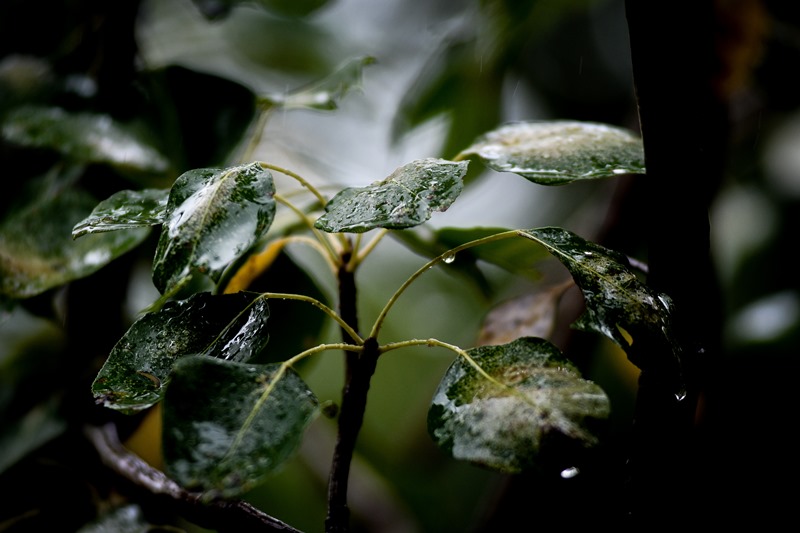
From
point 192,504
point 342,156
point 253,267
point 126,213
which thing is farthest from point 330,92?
point 342,156

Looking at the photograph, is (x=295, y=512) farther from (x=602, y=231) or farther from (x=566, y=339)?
(x=602, y=231)

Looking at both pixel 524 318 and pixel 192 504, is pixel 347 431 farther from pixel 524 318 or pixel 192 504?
pixel 524 318

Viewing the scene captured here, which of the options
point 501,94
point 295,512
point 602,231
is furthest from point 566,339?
point 295,512

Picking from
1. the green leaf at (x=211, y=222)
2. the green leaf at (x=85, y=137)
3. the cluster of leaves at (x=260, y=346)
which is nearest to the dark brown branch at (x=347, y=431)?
the cluster of leaves at (x=260, y=346)

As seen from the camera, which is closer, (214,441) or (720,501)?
(214,441)

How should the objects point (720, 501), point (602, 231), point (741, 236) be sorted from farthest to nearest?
point (741, 236) < point (602, 231) < point (720, 501)

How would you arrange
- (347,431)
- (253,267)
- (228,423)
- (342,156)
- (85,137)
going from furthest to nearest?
(342,156)
(85,137)
(253,267)
(347,431)
(228,423)
